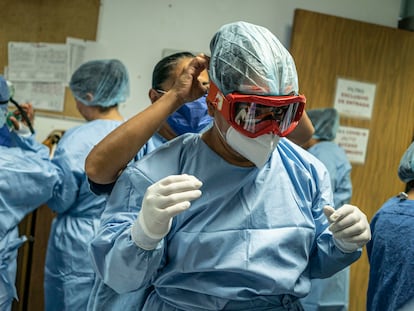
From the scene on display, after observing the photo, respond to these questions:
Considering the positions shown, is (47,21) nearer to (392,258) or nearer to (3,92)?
(3,92)

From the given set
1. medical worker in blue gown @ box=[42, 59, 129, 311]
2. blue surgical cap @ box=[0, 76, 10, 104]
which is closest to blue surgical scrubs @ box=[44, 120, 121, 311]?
medical worker in blue gown @ box=[42, 59, 129, 311]

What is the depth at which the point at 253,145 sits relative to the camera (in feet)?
3.50

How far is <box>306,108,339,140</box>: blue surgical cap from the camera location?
3.03 metres

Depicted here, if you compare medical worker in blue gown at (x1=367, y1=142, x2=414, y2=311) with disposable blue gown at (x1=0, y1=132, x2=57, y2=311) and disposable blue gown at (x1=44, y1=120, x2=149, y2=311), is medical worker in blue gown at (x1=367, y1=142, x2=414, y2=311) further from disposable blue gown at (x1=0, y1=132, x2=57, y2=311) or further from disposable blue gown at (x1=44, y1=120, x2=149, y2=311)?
disposable blue gown at (x1=0, y1=132, x2=57, y2=311)

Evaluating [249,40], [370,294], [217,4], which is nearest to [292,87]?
[249,40]

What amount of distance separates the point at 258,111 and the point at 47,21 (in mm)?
2303

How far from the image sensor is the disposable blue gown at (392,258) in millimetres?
1344

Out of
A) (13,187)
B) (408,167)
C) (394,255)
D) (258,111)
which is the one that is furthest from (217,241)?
(13,187)

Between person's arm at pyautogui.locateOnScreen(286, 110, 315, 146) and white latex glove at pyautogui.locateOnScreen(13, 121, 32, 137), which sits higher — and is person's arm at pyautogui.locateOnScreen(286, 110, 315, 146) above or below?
above

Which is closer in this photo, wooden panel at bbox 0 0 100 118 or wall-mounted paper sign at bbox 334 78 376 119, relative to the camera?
wooden panel at bbox 0 0 100 118

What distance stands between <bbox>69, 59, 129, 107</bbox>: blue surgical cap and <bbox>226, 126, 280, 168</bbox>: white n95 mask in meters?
1.33

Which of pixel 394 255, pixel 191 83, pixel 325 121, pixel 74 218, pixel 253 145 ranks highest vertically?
pixel 191 83

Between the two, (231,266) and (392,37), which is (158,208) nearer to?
(231,266)

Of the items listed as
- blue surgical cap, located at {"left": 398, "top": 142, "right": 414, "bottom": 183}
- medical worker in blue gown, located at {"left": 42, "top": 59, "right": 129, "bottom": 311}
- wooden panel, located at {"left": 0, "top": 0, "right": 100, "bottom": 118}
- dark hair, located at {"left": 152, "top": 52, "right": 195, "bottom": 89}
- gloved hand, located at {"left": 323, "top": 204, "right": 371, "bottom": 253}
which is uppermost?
wooden panel, located at {"left": 0, "top": 0, "right": 100, "bottom": 118}
